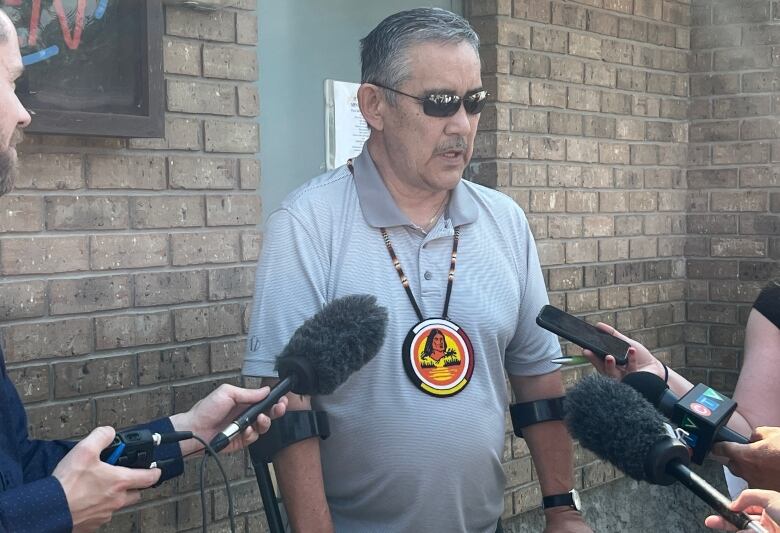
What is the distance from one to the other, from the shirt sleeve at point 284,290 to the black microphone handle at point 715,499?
124 cm

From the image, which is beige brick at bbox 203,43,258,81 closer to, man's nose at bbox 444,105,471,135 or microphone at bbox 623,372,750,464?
man's nose at bbox 444,105,471,135

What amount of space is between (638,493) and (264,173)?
342cm

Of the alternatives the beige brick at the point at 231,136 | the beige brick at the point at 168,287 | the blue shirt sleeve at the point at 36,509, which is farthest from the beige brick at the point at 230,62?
the blue shirt sleeve at the point at 36,509

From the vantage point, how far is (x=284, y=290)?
306 centimetres

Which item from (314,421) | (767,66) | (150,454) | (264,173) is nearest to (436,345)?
(314,421)

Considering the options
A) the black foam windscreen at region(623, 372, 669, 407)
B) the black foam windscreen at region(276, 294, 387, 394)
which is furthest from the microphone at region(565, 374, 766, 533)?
the black foam windscreen at region(276, 294, 387, 394)

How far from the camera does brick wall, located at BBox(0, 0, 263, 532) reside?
3490 mm

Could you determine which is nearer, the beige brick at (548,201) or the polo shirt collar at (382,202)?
the polo shirt collar at (382,202)

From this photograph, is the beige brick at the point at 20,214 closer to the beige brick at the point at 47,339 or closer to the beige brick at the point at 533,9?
the beige brick at the point at 47,339

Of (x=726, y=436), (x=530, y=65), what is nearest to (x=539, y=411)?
(x=726, y=436)

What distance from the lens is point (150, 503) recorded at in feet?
12.6

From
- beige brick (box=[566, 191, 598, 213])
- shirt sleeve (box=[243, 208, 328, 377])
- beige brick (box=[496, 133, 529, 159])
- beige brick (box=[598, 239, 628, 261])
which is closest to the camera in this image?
shirt sleeve (box=[243, 208, 328, 377])

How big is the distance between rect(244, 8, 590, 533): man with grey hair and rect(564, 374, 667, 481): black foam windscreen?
0.48 m

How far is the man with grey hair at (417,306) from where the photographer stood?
10.1 ft
